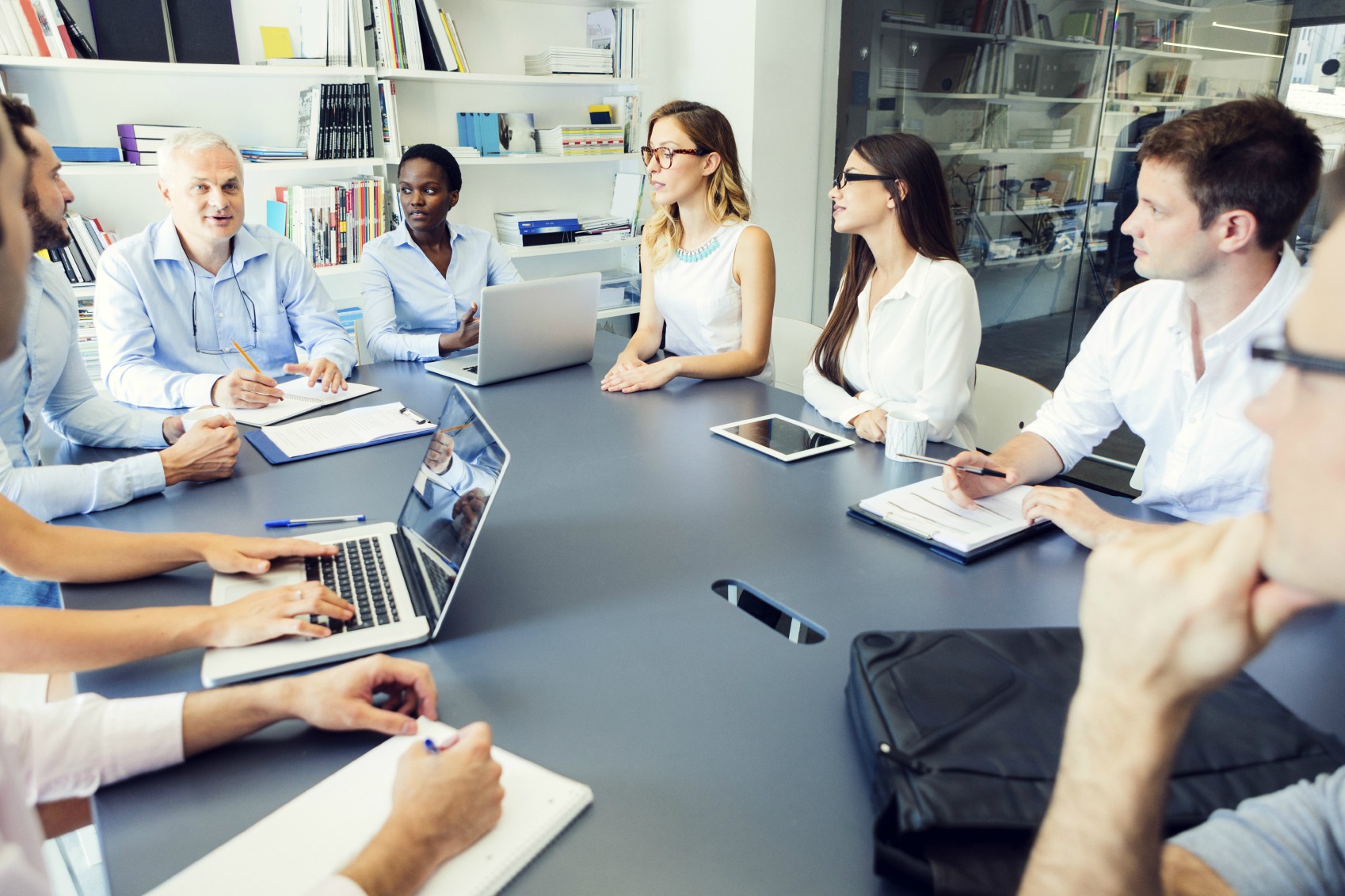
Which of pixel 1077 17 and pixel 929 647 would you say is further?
pixel 1077 17

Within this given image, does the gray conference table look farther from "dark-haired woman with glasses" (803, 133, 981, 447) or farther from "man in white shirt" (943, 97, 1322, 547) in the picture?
"dark-haired woman with glasses" (803, 133, 981, 447)

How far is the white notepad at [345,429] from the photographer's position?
6.17 ft

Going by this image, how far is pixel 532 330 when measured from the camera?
235cm

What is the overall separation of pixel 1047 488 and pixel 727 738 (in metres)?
0.80

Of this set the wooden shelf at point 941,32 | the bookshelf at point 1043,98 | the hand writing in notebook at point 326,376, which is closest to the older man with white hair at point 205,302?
the hand writing in notebook at point 326,376

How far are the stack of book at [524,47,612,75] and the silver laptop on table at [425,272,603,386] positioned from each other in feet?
7.01

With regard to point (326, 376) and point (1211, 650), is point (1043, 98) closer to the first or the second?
point (326, 376)

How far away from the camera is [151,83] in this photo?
134 inches

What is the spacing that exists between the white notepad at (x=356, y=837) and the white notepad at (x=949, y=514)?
780 millimetres

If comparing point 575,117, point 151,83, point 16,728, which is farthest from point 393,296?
point 16,728

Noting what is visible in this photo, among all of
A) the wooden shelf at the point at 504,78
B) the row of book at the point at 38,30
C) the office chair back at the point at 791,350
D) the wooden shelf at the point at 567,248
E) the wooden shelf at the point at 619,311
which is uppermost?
the row of book at the point at 38,30

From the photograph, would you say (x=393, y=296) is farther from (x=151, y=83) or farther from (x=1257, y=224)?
(x=1257, y=224)

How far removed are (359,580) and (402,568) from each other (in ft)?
0.22

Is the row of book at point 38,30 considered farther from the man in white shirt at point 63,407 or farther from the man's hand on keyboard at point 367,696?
the man's hand on keyboard at point 367,696
